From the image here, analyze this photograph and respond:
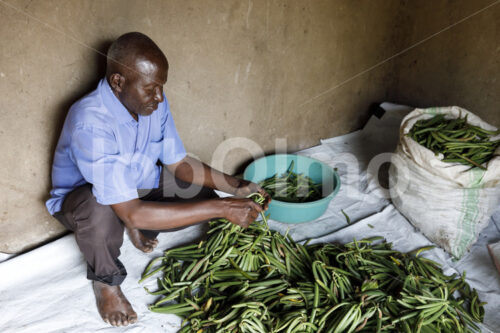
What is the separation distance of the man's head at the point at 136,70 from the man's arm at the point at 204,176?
617 mm

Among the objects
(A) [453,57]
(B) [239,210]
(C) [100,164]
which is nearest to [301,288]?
(B) [239,210]

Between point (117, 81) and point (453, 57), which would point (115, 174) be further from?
point (453, 57)

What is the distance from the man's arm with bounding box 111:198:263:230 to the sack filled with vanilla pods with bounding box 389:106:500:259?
1.16m

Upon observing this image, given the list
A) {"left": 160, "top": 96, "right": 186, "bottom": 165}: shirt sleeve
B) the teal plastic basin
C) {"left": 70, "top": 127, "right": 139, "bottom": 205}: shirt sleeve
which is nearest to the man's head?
{"left": 70, "top": 127, "right": 139, "bottom": 205}: shirt sleeve

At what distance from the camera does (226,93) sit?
2.65 meters

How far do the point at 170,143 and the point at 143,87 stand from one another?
0.55m

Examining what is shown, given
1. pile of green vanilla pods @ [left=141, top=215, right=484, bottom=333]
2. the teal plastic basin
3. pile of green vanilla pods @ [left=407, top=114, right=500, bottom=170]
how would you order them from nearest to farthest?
pile of green vanilla pods @ [left=141, top=215, right=484, bottom=333] → pile of green vanilla pods @ [left=407, top=114, right=500, bottom=170] → the teal plastic basin

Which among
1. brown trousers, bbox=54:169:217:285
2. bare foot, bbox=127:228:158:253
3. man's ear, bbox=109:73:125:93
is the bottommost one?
bare foot, bbox=127:228:158:253

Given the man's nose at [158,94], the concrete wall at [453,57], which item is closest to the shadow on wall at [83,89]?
the man's nose at [158,94]

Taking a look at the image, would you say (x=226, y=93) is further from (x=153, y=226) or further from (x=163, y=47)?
(x=153, y=226)

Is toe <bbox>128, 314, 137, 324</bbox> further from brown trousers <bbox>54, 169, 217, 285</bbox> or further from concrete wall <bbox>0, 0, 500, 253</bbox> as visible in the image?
concrete wall <bbox>0, 0, 500, 253</bbox>

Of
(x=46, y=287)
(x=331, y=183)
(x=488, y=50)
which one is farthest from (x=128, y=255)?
(x=488, y=50)

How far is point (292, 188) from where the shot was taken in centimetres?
268

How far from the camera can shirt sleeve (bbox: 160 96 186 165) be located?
2.09 metres
